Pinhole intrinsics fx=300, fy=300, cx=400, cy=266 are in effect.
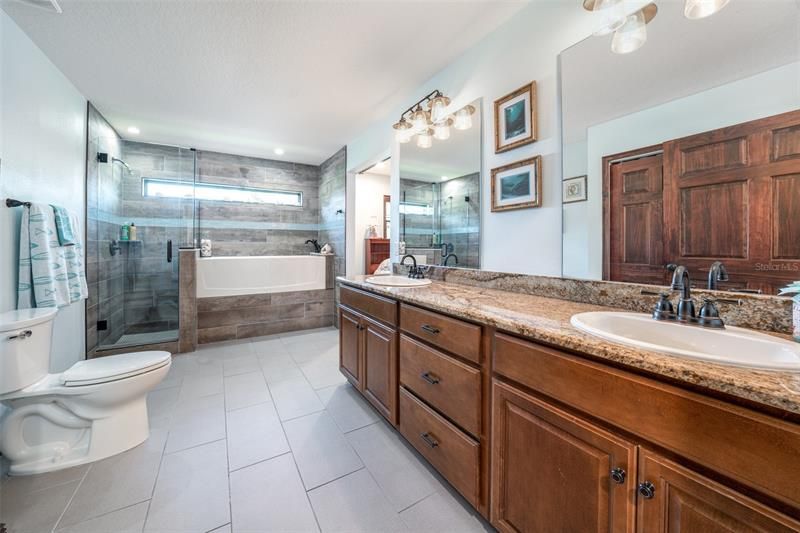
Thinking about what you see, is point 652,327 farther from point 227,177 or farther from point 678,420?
point 227,177

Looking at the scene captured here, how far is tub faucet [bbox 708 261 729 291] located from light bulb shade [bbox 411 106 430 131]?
6.19 ft

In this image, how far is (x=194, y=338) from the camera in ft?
10.8

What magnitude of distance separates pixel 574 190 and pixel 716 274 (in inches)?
25.0

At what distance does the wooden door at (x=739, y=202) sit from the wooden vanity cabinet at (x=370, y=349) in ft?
4.11

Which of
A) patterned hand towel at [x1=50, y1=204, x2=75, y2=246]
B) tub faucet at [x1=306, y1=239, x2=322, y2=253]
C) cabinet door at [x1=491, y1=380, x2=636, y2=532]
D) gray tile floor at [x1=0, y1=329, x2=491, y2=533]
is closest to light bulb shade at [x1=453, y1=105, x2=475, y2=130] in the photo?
cabinet door at [x1=491, y1=380, x2=636, y2=532]

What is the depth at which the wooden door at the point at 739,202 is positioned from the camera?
884 millimetres

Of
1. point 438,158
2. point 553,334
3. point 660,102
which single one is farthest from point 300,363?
point 660,102

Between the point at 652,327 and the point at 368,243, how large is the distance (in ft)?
12.0

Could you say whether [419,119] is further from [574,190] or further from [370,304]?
[370,304]

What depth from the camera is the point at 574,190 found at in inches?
57.4

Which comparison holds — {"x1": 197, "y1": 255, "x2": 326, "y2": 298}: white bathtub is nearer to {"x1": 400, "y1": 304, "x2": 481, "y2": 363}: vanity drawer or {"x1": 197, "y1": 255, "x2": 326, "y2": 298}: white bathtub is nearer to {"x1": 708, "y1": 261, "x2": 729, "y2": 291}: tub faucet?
{"x1": 400, "y1": 304, "x2": 481, "y2": 363}: vanity drawer

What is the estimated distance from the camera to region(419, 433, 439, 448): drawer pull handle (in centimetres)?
137

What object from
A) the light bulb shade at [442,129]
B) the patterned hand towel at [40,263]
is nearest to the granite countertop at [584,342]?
the light bulb shade at [442,129]

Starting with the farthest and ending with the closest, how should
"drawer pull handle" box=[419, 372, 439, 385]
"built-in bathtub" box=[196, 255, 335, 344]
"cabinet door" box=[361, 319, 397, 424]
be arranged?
"built-in bathtub" box=[196, 255, 335, 344] < "cabinet door" box=[361, 319, 397, 424] < "drawer pull handle" box=[419, 372, 439, 385]
